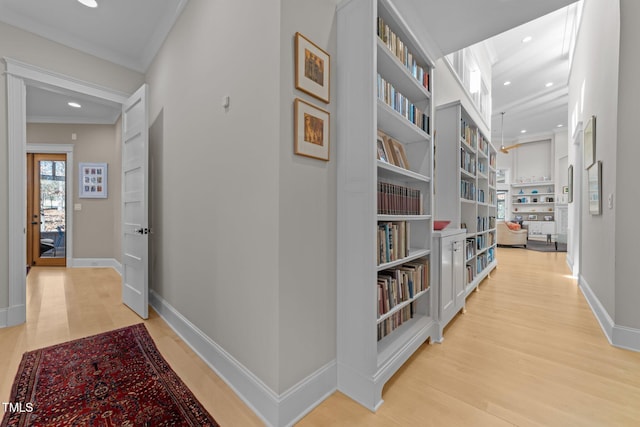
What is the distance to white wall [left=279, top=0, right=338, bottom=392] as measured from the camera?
131 cm

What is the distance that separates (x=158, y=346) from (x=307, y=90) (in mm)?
2117

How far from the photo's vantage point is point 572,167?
15.8ft

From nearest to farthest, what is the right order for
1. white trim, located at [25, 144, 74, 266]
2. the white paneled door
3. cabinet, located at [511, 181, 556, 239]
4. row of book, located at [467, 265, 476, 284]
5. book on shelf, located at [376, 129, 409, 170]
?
1. book on shelf, located at [376, 129, 409, 170]
2. the white paneled door
3. row of book, located at [467, 265, 476, 284]
4. white trim, located at [25, 144, 74, 266]
5. cabinet, located at [511, 181, 556, 239]

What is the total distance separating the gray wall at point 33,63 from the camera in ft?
8.04

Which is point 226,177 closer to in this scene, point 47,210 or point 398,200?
point 398,200

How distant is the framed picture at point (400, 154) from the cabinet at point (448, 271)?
604 mm

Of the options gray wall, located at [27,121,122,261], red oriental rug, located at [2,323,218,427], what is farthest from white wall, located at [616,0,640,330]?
gray wall, located at [27,121,122,261]

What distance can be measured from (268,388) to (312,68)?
164 centimetres

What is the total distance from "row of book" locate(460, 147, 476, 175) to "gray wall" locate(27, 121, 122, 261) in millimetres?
5580

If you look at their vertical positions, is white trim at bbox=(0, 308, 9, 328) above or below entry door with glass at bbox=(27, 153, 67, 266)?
below

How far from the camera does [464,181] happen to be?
3.25 metres

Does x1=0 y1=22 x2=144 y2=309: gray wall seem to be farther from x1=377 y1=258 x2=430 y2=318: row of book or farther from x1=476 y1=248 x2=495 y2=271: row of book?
x1=476 y1=248 x2=495 y2=271: row of book

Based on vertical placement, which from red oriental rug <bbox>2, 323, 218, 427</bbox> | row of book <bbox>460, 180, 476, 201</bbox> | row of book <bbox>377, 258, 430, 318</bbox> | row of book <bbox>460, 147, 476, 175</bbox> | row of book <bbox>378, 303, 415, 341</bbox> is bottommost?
red oriental rug <bbox>2, 323, 218, 427</bbox>

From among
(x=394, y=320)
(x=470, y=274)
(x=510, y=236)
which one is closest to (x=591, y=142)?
(x=470, y=274)
